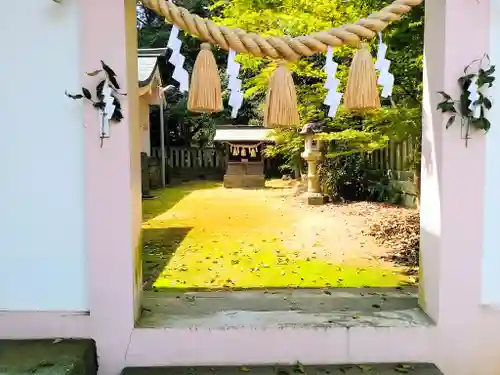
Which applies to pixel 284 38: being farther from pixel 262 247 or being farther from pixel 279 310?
pixel 262 247

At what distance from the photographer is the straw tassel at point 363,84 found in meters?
1.70

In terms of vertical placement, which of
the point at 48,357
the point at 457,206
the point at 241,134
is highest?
the point at 241,134

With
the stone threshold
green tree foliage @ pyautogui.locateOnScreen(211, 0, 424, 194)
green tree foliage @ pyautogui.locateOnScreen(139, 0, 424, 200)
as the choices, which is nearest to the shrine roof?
green tree foliage @ pyautogui.locateOnScreen(139, 0, 424, 200)

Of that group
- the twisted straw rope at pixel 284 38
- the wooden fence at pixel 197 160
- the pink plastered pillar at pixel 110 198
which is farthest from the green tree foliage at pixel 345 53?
the wooden fence at pixel 197 160

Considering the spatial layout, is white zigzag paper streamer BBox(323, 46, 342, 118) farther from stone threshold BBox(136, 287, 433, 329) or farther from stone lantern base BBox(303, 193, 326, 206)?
stone lantern base BBox(303, 193, 326, 206)

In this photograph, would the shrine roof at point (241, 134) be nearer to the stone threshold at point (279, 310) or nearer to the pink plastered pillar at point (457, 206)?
the stone threshold at point (279, 310)

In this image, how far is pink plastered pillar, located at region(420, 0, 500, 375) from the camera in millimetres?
1688

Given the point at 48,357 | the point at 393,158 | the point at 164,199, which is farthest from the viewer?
the point at 164,199

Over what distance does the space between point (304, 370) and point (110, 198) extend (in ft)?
3.00

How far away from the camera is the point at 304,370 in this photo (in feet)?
5.56

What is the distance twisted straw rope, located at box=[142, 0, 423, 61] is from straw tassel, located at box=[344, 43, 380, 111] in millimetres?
69

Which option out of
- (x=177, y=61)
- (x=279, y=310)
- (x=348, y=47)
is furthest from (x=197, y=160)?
(x=177, y=61)

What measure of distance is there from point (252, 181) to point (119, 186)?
10.7 m

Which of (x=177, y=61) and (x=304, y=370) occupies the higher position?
(x=177, y=61)
